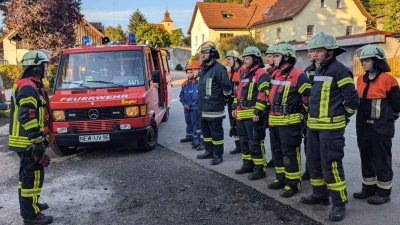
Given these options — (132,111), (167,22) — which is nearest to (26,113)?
(132,111)

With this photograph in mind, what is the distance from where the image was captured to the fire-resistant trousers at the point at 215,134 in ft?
21.4

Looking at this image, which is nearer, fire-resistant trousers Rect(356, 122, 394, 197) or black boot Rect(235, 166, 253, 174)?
fire-resistant trousers Rect(356, 122, 394, 197)

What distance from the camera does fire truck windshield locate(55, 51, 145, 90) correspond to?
734 cm

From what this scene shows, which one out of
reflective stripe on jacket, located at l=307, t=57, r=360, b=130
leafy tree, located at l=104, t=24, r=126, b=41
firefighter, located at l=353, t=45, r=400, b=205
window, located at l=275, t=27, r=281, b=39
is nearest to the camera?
reflective stripe on jacket, located at l=307, t=57, r=360, b=130

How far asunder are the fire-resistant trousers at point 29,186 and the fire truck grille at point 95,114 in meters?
2.43

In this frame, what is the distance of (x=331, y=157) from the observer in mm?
4098

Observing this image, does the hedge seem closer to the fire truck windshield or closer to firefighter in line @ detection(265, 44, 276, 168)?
the fire truck windshield

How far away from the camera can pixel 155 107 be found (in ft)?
26.9

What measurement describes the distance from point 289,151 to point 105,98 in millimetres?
3531

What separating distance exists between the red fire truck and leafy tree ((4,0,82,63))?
530 inches

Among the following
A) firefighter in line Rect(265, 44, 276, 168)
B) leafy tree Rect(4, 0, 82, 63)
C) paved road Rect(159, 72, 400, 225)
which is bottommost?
paved road Rect(159, 72, 400, 225)

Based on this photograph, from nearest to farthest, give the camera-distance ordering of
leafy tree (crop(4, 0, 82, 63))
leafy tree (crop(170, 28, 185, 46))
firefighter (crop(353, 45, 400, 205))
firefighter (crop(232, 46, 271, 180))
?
1. firefighter (crop(353, 45, 400, 205))
2. firefighter (crop(232, 46, 271, 180))
3. leafy tree (crop(4, 0, 82, 63))
4. leafy tree (crop(170, 28, 185, 46))

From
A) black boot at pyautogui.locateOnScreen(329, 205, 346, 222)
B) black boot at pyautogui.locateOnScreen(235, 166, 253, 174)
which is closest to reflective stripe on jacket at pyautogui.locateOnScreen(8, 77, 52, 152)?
black boot at pyautogui.locateOnScreen(235, 166, 253, 174)

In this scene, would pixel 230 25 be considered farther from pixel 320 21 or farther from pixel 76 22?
pixel 76 22
